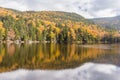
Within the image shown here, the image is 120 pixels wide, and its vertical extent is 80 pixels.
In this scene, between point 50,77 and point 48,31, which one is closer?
point 50,77

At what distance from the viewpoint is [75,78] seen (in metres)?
32.5

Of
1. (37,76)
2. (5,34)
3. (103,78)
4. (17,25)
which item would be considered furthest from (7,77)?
→ (17,25)

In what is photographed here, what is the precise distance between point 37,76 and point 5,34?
11934 centimetres

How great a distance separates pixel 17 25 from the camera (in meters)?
163

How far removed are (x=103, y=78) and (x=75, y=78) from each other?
344cm

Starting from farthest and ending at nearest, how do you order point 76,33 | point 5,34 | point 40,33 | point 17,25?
point 76,33 → point 40,33 → point 17,25 → point 5,34

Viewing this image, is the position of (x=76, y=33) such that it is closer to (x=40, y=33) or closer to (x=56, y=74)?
(x=40, y=33)

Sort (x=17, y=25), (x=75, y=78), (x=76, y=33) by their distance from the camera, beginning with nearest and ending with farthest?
(x=75, y=78) → (x=17, y=25) → (x=76, y=33)

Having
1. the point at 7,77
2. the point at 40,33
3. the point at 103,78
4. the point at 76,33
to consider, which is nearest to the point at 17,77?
the point at 7,77

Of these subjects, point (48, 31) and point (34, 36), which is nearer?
point (34, 36)

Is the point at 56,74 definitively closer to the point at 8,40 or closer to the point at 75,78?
the point at 75,78

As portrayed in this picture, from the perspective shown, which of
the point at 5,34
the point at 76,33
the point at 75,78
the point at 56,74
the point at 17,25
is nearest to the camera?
the point at 75,78

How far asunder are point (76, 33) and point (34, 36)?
1582 inches

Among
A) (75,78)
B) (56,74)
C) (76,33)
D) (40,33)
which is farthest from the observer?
(76,33)
